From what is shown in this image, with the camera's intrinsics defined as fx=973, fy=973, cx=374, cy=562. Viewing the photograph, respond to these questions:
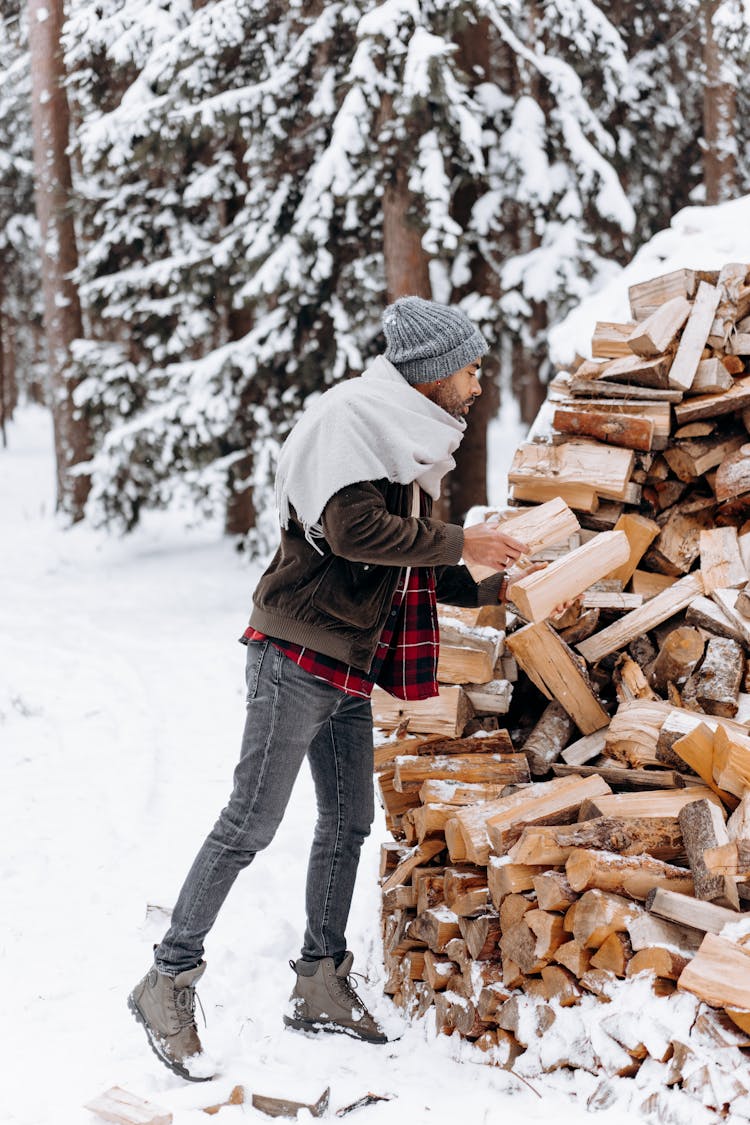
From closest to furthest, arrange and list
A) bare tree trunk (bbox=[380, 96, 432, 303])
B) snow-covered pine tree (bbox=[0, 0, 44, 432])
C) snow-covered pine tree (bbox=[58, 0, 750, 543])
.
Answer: snow-covered pine tree (bbox=[58, 0, 750, 543]), bare tree trunk (bbox=[380, 96, 432, 303]), snow-covered pine tree (bbox=[0, 0, 44, 432])

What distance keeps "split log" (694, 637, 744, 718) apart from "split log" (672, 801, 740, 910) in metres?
0.61

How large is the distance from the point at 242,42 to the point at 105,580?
Answer: 5783 millimetres

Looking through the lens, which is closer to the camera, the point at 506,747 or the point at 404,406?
the point at 404,406

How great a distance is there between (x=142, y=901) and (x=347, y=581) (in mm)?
2155

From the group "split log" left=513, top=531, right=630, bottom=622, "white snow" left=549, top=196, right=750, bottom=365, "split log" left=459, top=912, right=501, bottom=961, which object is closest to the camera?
"split log" left=459, top=912, right=501, bottom=961

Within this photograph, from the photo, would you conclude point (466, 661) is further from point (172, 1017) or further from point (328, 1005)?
point (172, 1017)

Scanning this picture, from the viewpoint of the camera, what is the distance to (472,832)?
2934 millimetres

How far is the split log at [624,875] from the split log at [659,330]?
217 centimetres

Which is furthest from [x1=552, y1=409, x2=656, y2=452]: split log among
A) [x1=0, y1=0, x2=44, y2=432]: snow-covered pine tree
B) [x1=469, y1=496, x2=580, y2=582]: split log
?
[x1=0, y1=0, x2=44, y2=432]: snow-covered pine tree

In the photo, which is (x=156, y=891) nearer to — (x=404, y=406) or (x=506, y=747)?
(x=506, y=747)

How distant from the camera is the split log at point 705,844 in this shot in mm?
2451

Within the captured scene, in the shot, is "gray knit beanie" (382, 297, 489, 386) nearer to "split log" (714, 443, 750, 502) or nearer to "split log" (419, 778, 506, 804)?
"split log" (419, 778, 506, 804)

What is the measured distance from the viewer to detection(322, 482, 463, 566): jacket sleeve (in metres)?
2.49

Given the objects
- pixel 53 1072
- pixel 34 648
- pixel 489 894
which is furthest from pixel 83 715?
pixel 489 894
